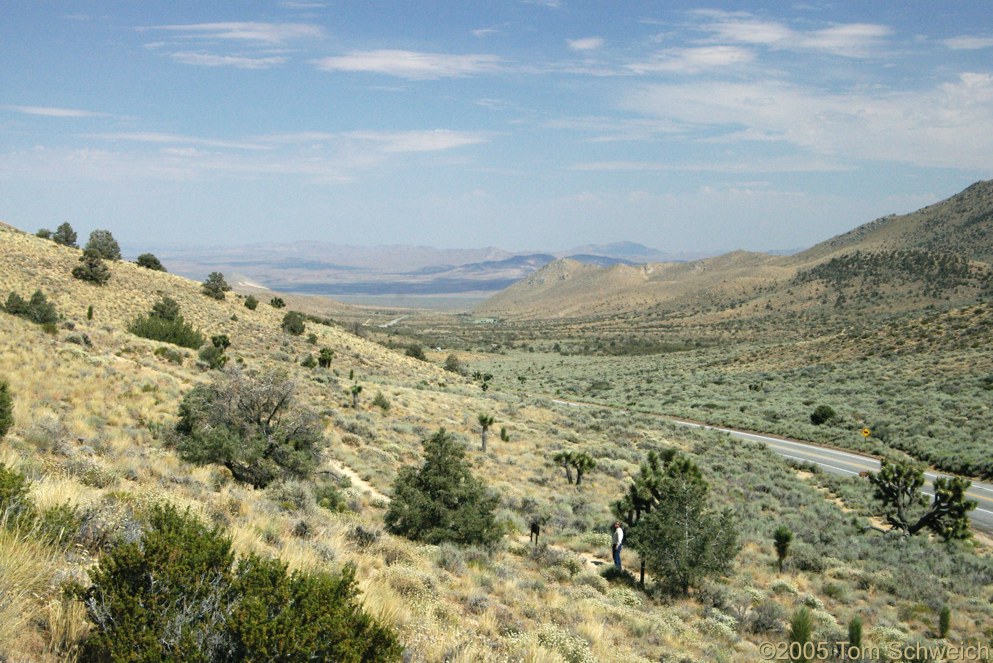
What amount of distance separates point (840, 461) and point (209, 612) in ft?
105

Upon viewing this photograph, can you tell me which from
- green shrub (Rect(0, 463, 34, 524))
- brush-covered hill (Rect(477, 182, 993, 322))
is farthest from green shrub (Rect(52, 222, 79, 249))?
brush-covered hill (Rect(477, 182, 993, 322))

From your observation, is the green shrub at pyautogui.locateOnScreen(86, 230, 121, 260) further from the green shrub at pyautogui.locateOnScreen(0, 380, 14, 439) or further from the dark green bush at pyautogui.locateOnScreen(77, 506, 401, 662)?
the dark green bush at pyautogui.locateOnScreen(77, 506, 401, 662)

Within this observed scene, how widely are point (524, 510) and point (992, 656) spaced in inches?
411

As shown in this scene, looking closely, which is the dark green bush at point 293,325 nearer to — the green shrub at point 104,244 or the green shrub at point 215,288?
the green shrub at point 215,288

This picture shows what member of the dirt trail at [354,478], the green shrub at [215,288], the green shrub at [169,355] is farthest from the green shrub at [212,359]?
the green shrub at [215,288]

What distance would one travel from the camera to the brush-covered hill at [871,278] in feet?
312

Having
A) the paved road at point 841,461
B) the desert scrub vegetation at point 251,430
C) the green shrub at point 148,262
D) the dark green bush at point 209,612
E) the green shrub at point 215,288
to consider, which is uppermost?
the green shrub at point 148,262

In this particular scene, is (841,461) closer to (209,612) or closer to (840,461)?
(840,461)

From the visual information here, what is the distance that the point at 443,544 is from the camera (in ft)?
36.8

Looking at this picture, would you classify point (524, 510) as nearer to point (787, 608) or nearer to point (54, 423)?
point (787, 608)

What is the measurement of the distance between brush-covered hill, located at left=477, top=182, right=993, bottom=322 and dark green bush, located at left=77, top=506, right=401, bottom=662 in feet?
329

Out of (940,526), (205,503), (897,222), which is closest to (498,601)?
(205,503)

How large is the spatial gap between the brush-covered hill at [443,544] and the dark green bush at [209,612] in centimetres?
33

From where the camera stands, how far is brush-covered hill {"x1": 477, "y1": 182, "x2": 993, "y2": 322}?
9506cm
